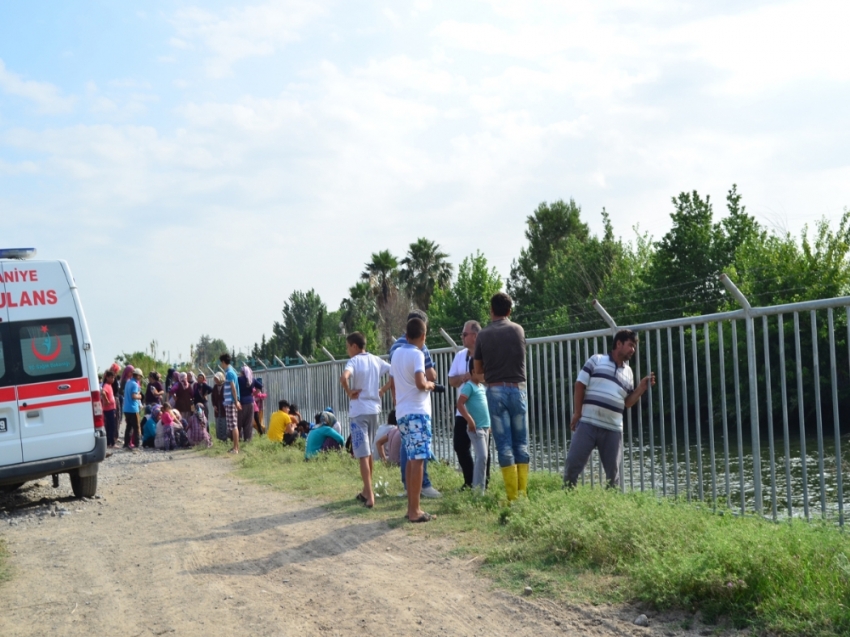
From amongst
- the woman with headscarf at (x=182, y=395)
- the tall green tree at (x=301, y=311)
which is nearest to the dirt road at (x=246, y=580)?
the woman with headscarf at (x=182, y=395)

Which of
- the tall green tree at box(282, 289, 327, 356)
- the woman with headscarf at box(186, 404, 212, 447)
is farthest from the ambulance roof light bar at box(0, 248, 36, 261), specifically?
the tall green tree at box(282, 289, 327, 356)

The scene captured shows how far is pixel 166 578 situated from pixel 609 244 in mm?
57570

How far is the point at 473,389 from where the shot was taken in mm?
9125

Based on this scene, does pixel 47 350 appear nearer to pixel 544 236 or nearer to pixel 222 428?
pixel 222 428

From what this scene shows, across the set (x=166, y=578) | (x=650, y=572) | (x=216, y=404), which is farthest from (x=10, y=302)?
(x=216, y=404)

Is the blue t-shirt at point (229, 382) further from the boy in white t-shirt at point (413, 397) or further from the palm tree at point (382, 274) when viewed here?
the palm tree at point (382, 274)

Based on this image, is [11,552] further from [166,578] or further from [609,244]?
[609,244]

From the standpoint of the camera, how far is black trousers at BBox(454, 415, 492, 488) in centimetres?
938

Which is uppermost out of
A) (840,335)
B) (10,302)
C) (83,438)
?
(10,302)

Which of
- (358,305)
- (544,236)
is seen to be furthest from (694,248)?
(358,305)

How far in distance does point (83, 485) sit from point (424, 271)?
61.8 meters

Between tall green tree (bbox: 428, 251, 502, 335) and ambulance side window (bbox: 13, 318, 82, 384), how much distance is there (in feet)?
175

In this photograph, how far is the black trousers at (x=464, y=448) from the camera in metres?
9.38

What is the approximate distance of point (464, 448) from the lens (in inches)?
371
